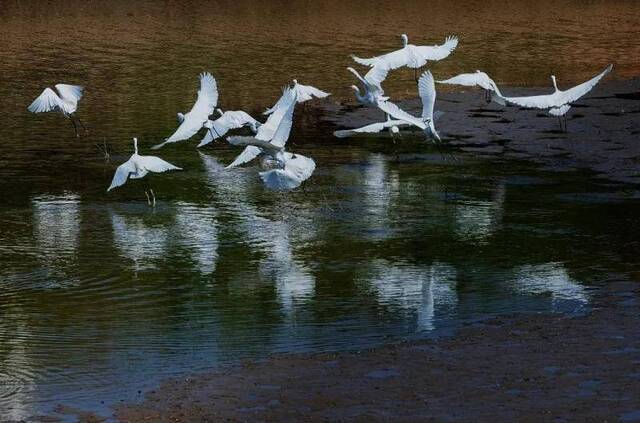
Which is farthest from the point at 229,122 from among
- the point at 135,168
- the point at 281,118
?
the point at 281,118

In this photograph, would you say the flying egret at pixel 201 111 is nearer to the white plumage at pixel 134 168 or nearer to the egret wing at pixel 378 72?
the white plumage at pixel 134 168

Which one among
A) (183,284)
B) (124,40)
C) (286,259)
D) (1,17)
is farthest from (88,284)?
(1,17)

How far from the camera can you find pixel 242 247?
503 inches

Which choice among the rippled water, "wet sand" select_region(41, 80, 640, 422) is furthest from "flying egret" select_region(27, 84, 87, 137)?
"wet sand" select_region(41, 80, 640, 422)

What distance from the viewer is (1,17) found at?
39.4 m

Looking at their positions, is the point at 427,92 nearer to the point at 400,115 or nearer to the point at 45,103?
the point at 400,115

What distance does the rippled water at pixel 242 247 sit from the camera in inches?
376

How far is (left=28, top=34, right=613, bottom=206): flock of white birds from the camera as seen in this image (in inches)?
507

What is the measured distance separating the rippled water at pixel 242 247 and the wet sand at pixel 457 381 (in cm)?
37

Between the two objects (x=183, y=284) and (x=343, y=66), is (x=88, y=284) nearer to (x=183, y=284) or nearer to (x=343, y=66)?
(x=183, y=284)

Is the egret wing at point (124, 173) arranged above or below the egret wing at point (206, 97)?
below

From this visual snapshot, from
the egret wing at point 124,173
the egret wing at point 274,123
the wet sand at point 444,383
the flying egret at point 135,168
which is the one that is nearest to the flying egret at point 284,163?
the egret wing at point 274,123

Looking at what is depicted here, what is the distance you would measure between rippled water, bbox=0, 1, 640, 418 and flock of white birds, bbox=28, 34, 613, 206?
0.54 meters

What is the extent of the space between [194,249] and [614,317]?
452 centimetres
